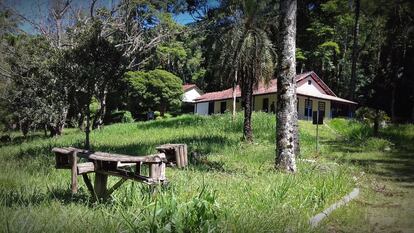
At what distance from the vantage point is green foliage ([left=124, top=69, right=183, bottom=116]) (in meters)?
46.4

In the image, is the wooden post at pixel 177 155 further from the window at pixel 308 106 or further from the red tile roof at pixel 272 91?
the window at pixel 308 106

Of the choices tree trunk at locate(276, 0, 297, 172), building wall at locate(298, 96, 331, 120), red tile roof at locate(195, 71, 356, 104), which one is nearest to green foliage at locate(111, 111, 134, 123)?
red tile roof at locate(195, 71, 356, 104)

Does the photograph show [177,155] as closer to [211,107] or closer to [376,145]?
[376,145]

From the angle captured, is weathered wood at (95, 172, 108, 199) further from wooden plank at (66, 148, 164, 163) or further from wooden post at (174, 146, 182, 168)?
wooden post at (174, 146, 182, 168)

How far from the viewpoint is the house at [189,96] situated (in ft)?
188

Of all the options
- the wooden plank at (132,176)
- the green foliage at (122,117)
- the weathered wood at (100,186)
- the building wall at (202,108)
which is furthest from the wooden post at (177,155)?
the building wall at (202,108)

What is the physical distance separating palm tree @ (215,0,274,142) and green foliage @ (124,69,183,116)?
24.1m

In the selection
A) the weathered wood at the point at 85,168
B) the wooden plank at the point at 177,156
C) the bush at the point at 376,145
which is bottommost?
the bush at the point at 376,145

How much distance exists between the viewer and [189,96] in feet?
191

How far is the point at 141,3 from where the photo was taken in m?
27.8

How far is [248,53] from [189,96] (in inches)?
1442

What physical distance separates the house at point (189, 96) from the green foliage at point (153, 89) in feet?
27.4

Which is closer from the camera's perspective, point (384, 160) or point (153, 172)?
point (153, 172)

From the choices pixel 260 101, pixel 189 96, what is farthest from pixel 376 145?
pixel 189 96
